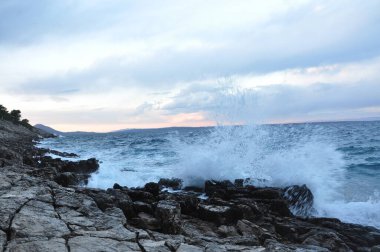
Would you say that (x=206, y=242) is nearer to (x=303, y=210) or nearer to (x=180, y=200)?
(x=180, y=200)

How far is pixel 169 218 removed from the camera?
6742 mm

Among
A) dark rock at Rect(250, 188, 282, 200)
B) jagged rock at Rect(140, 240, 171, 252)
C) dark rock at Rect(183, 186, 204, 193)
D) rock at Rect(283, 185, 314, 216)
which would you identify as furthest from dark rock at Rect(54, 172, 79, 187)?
rock at Rect(283, 185, 314, 216)

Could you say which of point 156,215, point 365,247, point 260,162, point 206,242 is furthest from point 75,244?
point 260,162

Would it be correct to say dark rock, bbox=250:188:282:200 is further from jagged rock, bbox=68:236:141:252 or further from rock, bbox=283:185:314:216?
Answer: jagged rock, bbox=68:236:141:252

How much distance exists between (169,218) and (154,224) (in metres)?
0.34

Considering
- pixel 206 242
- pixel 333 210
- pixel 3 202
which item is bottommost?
pixel 333 210

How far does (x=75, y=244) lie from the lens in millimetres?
4703

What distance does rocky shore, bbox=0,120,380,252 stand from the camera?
4.98 m

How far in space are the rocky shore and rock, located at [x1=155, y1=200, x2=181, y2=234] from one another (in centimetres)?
2

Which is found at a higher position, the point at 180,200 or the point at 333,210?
the point at 180,200

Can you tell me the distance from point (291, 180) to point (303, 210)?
3.25 m

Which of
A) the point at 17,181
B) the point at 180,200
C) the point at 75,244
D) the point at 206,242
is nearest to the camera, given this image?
the point at 75,244

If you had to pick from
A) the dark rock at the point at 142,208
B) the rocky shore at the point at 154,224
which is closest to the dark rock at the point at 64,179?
the rocky shore at the point at 154,224

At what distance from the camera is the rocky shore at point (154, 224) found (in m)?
4.98
